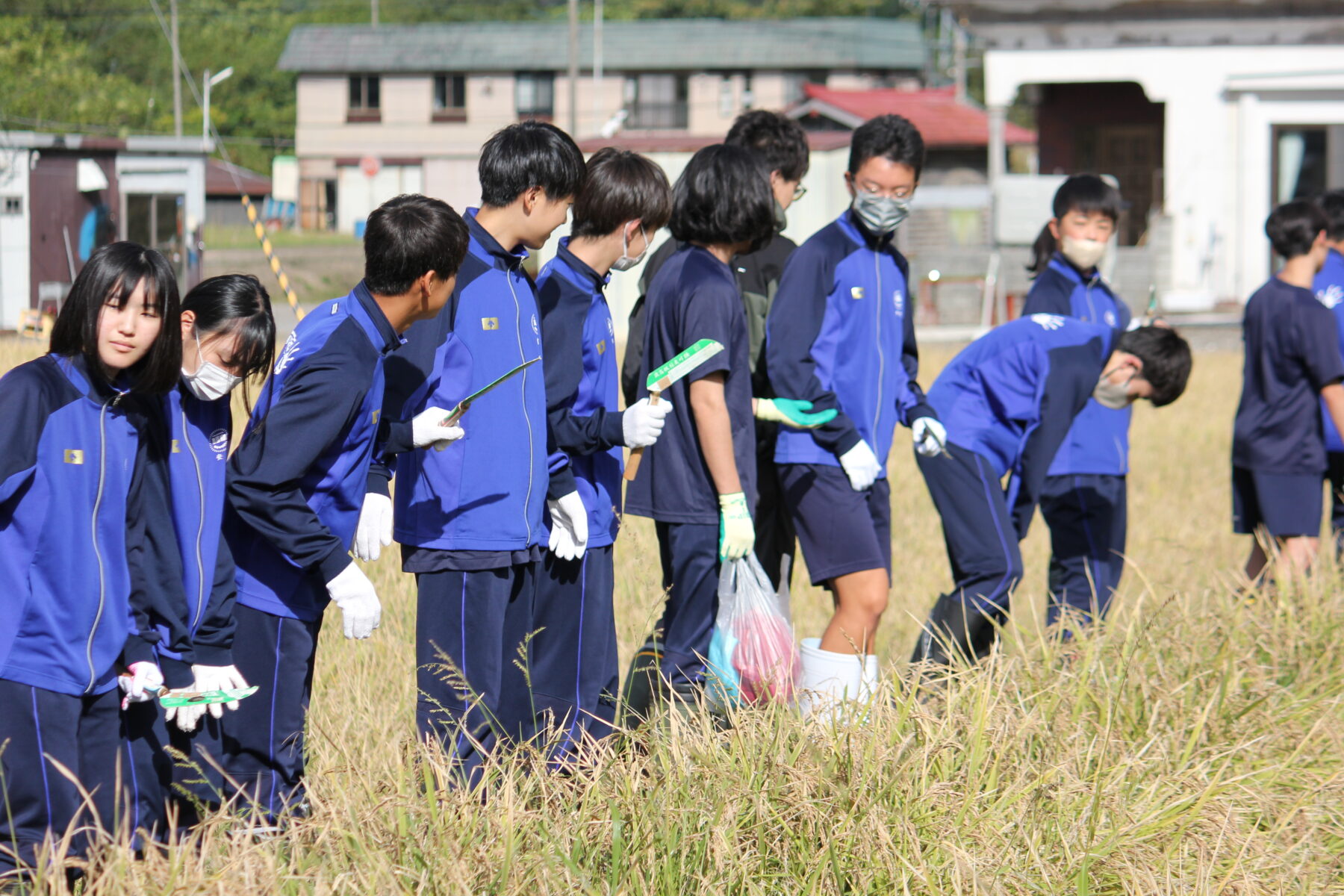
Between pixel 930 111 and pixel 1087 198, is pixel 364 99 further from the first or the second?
pixel 1087 198

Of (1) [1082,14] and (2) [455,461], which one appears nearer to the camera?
(2) [455,461]

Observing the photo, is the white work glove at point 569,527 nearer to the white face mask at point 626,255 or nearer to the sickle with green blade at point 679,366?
the sickle with green blade at point 679,366

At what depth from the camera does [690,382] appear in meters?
4.08

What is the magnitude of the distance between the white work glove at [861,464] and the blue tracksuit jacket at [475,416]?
1234mm

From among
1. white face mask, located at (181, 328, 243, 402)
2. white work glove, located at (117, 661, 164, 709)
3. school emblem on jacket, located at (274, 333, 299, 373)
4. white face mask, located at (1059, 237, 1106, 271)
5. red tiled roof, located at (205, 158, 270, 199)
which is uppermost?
red tiled roof, located at (205, 158, 270, 199)

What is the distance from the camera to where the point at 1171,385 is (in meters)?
4.98

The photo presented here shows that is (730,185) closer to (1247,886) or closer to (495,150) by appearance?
(495,150)

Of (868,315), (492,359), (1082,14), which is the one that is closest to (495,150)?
(492,359)

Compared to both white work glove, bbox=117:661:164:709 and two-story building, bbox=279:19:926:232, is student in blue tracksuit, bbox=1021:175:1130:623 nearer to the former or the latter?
white work glove, bbox=117:661:164:709

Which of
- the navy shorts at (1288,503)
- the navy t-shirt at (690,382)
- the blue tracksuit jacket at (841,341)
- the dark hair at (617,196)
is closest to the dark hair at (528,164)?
the dark hair at (617,196)

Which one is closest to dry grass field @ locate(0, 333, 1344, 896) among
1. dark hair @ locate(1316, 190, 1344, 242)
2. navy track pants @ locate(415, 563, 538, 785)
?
navy track pants @ locate(415, 563, 538, 785)

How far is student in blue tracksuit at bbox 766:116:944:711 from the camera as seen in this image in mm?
4441

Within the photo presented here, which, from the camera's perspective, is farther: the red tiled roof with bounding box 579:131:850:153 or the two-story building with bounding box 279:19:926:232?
the two-story building with bounding box 279:19:926:232

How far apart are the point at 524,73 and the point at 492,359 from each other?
48748 mm
